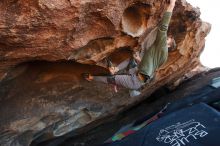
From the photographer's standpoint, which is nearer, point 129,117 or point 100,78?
point 100,78

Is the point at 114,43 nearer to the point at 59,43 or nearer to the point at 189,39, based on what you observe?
the point at 59,43

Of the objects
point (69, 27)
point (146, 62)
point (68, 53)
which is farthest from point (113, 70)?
point (69, 27)

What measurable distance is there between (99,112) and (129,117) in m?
1.00

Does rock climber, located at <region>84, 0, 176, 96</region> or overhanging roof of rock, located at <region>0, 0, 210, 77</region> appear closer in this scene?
overhanging roof of rock, located at <region>0, 0, 210, 77</region>

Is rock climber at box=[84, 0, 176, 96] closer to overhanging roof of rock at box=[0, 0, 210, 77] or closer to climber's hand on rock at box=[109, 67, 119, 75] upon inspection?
climber's hand on rock at box=[109, 67, 119, 75]

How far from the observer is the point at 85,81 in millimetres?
4098

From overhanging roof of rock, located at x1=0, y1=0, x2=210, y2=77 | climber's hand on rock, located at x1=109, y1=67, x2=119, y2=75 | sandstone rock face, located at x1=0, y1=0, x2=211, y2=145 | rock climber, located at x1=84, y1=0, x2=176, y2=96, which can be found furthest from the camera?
climber's hand on rock, located at x1=109, y1=67, x2=119, y2=75

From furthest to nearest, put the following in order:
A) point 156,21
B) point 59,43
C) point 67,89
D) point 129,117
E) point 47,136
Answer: point 129,117 → point 47,136 → point 67,89 → point 156,21 → point 59,43

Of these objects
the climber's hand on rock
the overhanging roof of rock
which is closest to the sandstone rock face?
the overhanging roof of rock

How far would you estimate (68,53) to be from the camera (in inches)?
118

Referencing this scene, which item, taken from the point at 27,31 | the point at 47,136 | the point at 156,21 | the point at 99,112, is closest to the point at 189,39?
the point at 156,21

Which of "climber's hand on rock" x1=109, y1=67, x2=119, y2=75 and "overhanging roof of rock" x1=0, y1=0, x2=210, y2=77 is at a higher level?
"overhanging roof of rock" x1=0, y1=0, x2=210, y2=77

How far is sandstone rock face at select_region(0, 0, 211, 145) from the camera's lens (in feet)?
8.16

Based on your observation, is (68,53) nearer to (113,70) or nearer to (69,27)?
(69,27)
